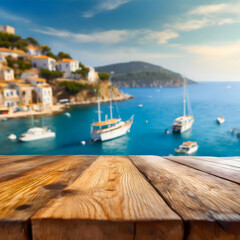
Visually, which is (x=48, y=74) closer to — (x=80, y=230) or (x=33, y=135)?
(x=33, y=135)

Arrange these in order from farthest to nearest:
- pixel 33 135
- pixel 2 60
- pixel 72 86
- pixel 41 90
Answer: pixel 72 86 < pixel 2 60 < pixel 41 90 < pixel 33 135

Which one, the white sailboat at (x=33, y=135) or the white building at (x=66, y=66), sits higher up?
the white building at (x=66, y=66)

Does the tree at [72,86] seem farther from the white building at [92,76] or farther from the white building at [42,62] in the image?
the white building at [42,62]

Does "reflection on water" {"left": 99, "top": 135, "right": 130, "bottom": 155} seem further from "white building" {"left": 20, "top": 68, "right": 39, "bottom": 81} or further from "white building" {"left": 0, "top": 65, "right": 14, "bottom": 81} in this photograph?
"white building" {"left": 0, "top": 65, "right": 14, "bottom": 81}

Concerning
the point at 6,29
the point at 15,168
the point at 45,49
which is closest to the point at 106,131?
the point at 15,168

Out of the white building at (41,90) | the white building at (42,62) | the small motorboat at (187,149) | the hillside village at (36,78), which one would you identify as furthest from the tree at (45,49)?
the small motorboat at (187,149)

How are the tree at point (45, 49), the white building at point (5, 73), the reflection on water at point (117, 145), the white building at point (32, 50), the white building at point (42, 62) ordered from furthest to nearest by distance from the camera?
1. the tree at point (45, 49)
2. the white building at point (32, 50)
3. the white building at point (42, 62)
4. the white building at point (5, 73)
5. the reflection on water at point (117, 145)

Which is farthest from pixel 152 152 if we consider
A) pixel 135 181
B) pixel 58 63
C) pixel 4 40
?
pixel 4 40
